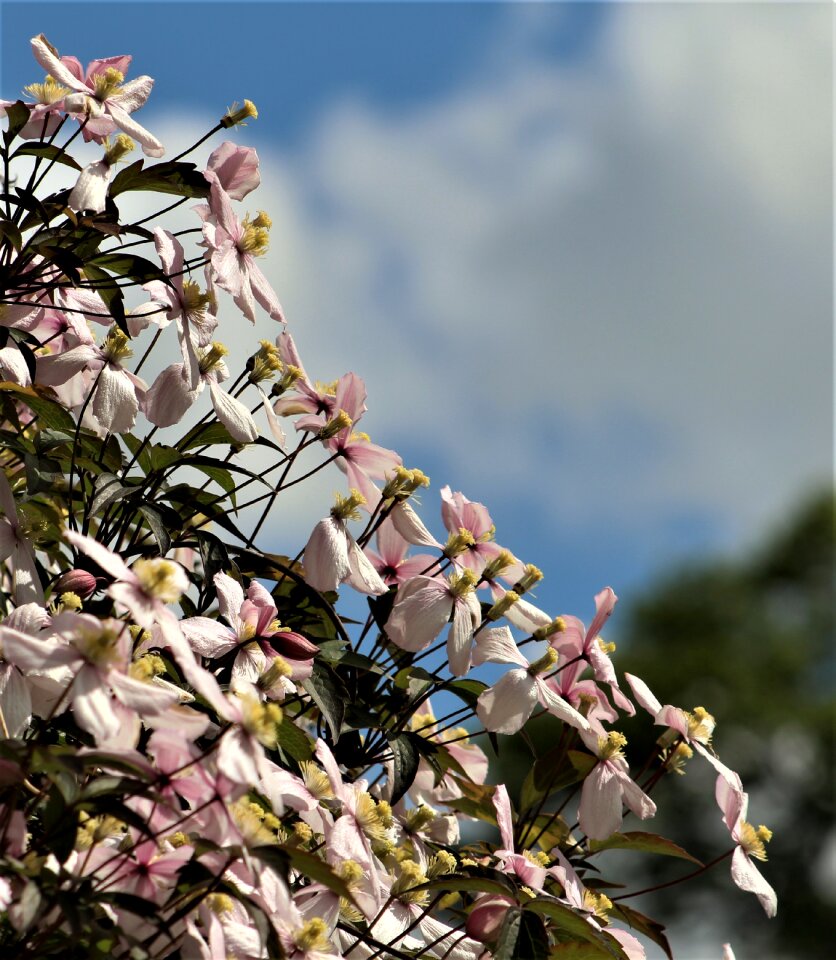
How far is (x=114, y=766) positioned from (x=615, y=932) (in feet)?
2.07

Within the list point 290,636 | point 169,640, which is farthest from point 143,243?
point 169,640

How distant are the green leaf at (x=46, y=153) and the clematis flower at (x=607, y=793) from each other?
72 centimetres

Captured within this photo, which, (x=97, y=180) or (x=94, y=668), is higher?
(x=97, y=180)

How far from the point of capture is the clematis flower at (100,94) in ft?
3.62

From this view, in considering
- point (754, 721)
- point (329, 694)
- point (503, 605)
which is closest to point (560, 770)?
point (503, 605)

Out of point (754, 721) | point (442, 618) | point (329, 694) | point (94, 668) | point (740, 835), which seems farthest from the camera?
point (754, 721)

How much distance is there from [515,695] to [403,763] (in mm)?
123

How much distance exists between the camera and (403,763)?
1.11m

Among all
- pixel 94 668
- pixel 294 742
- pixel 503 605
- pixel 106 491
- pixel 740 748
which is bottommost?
pixel 94 668

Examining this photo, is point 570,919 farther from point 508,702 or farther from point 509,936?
point 508,702

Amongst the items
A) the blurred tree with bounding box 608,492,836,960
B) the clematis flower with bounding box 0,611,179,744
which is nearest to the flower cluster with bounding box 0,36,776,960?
the clematis flower with bounding box 0,611,179,744

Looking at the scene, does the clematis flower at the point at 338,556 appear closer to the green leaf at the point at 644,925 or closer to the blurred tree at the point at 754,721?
the green leaf at the point at 644,925

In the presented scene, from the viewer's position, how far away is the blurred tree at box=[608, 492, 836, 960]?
14.9 meters

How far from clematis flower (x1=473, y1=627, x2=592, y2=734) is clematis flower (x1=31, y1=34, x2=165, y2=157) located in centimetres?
56
